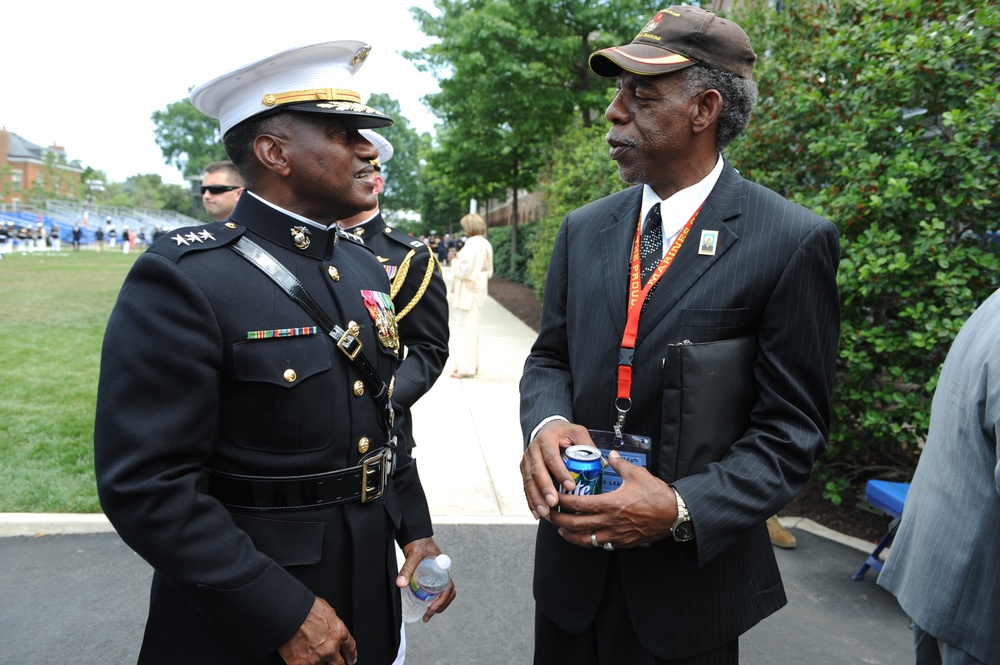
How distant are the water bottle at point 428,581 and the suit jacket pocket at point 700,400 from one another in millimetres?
796

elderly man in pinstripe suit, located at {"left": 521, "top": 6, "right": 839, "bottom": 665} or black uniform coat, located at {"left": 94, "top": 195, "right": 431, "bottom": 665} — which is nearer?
black uniform coat, located at {"left": 94, "top": 195, "right": 431, "bottom": 665}

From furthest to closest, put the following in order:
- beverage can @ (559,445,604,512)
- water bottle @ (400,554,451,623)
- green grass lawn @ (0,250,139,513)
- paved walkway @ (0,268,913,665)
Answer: green grass lawn @ (0,250,139,513), paved walkway @ (0,268,913,665), water bottle @ (400,554,451,623), beverage can @ (559,445,604,512)

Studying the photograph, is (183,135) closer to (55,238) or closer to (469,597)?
(55,238)

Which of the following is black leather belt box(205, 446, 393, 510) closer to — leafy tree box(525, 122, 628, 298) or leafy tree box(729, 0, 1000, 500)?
leafy tree box(729, 0, 1000, 500)

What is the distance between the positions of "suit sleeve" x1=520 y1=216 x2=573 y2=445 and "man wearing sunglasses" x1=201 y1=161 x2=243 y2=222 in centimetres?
334

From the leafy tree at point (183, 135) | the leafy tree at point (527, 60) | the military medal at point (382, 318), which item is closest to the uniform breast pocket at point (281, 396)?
the military medal at point (382, 318)

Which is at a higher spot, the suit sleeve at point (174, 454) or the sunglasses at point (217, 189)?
the sunglasses at point (217, 189)

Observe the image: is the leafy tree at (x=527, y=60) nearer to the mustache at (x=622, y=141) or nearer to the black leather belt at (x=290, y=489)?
the mustache at (x=622, y=141)

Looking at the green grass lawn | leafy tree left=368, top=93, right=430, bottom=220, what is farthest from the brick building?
the green grass lawn

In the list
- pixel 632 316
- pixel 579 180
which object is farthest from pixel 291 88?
pixel 579 180

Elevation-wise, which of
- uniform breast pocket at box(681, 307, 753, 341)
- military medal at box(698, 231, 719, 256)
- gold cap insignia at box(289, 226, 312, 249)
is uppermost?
military medal at box(698, 231, 719, 256)

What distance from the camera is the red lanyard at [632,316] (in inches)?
68.8

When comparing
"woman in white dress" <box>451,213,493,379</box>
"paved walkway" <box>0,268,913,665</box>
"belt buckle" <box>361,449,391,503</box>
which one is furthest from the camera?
"woman in white dress" <box>451,213,493,379</box>

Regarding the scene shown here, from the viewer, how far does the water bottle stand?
2.06m
